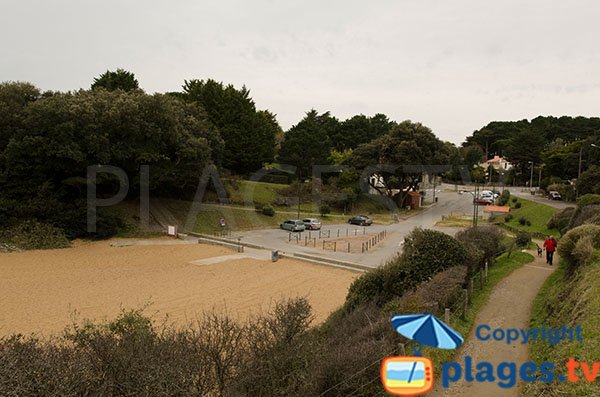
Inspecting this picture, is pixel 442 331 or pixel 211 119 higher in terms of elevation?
pixel 211 119

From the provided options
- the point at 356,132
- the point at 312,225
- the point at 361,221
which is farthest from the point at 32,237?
the point at 356,132

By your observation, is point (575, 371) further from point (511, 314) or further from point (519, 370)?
point (511, 314)

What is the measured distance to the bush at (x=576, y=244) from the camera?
466 inches

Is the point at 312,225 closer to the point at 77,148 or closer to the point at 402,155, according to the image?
the point at 402,155

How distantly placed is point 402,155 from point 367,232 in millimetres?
14241

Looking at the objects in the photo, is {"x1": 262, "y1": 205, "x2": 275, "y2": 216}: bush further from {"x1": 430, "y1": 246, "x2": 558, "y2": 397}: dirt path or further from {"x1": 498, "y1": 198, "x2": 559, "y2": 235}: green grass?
{"x1": 430, "y1": 246, "x2": 558, "y2": 397}: dirt path

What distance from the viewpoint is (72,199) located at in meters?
29.6

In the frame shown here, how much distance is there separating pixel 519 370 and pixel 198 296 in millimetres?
12469

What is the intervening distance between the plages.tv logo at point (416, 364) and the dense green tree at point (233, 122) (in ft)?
141

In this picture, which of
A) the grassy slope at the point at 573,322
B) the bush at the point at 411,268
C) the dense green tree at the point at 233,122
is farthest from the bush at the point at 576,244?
the dense green tree at the point at 233,122

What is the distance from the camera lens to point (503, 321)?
1094 centimetres

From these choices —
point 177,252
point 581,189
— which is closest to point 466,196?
point 581,189

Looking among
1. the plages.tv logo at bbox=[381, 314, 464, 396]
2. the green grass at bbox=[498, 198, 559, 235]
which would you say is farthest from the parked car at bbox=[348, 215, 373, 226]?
the plages.tv logo at bbox=[381, 314, 464, 396]

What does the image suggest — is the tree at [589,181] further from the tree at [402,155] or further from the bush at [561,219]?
the tree at [402,155]
